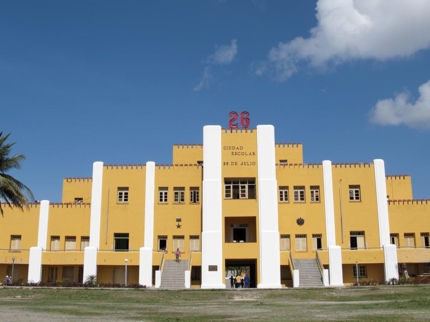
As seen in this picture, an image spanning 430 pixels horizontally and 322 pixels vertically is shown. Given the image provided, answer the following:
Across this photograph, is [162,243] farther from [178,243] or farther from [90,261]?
[90,261]

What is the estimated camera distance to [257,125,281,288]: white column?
44.5 meters

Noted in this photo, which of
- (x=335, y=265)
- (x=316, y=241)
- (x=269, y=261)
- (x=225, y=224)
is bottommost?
(x=335, y=265)

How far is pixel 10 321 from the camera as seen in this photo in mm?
19266

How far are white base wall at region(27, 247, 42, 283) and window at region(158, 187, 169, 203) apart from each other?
10.6m

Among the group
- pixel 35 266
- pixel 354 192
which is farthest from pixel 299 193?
pixel 35 266

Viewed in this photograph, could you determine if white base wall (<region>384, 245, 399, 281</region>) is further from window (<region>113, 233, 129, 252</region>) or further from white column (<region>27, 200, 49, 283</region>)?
white column (<region>27, 200, 49, 283</region>)

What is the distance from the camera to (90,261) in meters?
46.4

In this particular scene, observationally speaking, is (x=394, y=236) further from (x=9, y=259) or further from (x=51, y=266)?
(x=9, y=259)

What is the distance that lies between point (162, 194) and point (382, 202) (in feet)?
60.3

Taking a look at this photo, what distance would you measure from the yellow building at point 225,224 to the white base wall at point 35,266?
0.08m

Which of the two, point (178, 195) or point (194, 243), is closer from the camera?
point (194, 243)

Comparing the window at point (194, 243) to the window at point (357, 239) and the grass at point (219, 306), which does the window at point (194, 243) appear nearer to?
the grass at point (219, 306)

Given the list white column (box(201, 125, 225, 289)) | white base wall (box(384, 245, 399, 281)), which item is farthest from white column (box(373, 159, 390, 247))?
white column (box(201, 125, 225, 289))

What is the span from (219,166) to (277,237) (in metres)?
7.32
